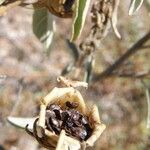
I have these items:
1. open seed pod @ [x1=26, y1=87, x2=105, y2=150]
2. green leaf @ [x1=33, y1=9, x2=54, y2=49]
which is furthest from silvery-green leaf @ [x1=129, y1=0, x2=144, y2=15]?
green leaf @ [x1=33, y1=9, x2=54, y2=49]

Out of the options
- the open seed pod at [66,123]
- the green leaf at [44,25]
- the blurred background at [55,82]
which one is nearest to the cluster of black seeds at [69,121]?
the open seed pod at [66,123]

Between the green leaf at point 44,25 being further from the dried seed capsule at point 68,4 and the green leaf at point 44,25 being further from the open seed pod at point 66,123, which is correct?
the open seed pod at point 66,123

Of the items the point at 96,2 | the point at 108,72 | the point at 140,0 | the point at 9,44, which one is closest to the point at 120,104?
the point at 9,44

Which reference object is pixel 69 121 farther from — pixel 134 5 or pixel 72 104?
pixel 134 5

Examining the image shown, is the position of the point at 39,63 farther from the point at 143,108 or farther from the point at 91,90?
the point at 143,108

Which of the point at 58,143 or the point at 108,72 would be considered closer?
the point at 58,143

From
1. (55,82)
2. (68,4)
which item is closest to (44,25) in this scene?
(68,4)
